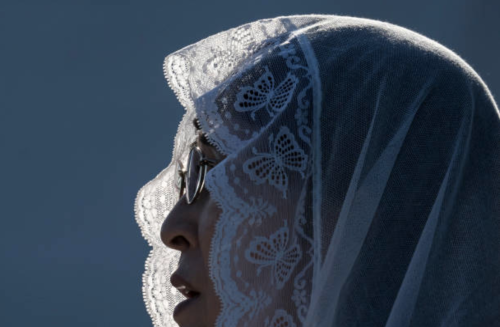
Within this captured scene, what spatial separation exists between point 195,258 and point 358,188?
30cm

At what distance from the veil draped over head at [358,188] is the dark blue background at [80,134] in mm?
2387

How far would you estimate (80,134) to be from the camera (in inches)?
130

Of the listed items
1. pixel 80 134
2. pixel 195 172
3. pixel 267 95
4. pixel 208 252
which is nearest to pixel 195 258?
pixel 208 252

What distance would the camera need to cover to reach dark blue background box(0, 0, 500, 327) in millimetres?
3232

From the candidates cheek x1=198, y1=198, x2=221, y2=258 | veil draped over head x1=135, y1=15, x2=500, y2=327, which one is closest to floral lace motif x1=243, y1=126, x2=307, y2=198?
veil draped over head x1=135, y1=15, x2=500, y2=327

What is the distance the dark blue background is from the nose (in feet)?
7.48

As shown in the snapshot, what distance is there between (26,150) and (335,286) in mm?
2667

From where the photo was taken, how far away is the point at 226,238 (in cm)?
96

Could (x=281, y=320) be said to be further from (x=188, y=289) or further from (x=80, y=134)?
(x=80, y=134)

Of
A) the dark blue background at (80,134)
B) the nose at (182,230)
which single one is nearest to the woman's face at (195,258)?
the nose at (182,230)

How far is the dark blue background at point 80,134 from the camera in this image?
3.23m

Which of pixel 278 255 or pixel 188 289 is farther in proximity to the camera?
pixel 188 289

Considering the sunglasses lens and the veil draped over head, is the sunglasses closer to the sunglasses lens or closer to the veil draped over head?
the sunglasses lens

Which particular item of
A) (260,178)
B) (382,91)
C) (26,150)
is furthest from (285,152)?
(26,150)
